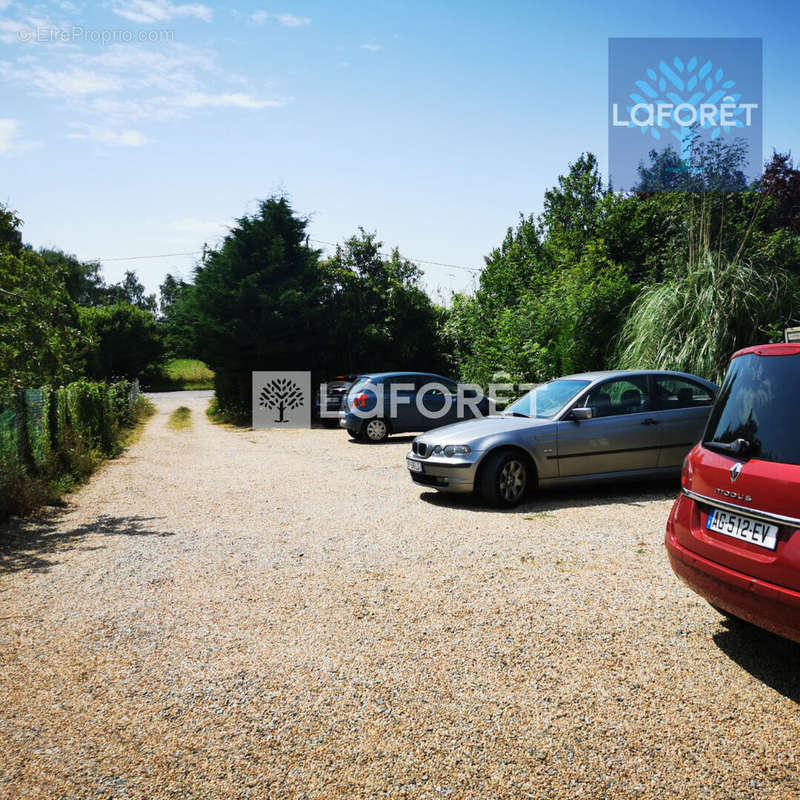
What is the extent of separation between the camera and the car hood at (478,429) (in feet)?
24.9

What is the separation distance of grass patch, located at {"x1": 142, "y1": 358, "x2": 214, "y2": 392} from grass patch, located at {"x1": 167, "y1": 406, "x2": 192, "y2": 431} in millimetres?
24378

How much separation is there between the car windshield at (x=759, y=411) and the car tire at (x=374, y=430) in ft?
37.4

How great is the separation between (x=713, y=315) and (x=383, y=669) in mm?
10365

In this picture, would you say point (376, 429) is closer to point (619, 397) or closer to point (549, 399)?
point (549, 399)

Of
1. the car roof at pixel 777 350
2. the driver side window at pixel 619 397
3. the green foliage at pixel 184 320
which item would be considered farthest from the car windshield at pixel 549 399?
the green foliage at pixel 184 320

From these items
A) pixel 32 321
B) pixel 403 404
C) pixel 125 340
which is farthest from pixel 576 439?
pixel 125 340

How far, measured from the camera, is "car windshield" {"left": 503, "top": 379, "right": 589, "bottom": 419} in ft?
26.2

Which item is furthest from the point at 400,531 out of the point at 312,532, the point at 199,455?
the point at 199,455

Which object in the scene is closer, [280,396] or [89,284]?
[280,396]

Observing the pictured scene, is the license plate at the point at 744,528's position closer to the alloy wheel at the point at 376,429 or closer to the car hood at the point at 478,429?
the car hood at the point at 478,429

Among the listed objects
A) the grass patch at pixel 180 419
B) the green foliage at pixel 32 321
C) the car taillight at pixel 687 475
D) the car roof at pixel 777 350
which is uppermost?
the green foliage at pixel 32 321

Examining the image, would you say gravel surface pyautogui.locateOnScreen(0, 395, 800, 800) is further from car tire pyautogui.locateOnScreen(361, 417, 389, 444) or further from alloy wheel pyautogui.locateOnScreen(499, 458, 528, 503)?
car tire pyautogui.locateOnScreen(361, 417, 389, 444)

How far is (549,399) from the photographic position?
821cm

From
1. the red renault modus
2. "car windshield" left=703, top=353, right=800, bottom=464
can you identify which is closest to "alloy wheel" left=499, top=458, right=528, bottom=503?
the red renault modus
